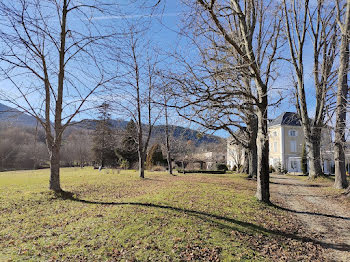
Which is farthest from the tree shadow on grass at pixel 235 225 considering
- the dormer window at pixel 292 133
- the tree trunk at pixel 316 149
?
the dormer window at pixel 292 133

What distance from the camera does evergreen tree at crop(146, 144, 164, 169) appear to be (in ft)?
96.8

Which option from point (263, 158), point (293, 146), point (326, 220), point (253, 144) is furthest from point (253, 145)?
point (293, 146)

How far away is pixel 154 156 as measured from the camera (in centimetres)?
3064

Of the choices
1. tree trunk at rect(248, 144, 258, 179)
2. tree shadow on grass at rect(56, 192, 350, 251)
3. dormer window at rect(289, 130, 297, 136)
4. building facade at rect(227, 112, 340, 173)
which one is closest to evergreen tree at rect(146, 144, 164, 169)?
building facade at rect(227, 112, 340, 173)

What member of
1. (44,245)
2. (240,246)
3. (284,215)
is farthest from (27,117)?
(284,215)

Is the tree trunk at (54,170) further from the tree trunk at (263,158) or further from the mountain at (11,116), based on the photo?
the tree trunk at (263,158)

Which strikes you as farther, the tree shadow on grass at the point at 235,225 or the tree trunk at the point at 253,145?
the tree trunk at the point at 253,145

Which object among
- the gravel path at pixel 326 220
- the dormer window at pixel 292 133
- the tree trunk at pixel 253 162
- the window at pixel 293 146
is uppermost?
the dormer window at pixel 292 133

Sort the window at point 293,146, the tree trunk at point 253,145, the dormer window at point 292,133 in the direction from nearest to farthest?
the tree trunk at point 253,145, the window at point 293,146, the dormer window at point 292,133

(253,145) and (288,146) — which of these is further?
(288,146)

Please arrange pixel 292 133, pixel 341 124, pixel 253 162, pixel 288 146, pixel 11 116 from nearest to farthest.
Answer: pixel 11 116, pixel 341 124, pixel 253 162, pixel 288 146, pixel 292 133

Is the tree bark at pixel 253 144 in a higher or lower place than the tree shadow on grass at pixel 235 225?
Answer: higher

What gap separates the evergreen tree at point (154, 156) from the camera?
96.8 ft

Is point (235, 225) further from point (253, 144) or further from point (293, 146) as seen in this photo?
point (293, 146)
